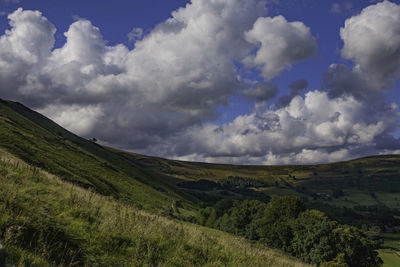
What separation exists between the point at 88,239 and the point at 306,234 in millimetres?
71956

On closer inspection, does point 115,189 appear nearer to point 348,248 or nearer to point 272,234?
point 272,234

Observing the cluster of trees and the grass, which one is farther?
the cluster of trees

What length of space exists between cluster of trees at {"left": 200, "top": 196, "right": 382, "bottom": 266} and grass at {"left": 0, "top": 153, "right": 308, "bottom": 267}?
45.6m

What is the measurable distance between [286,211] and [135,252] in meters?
86.9

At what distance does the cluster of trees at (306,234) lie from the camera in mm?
63250

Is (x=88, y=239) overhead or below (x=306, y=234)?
overhead

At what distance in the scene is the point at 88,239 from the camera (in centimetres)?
780

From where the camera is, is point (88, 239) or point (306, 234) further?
point (306, 234)

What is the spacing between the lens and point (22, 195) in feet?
29.7

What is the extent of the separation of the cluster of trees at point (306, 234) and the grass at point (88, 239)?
45.6m

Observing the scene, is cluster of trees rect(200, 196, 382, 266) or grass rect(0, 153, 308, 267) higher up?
grass rect(0, 153, 308, 267)

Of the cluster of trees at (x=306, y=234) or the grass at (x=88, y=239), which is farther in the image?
the cluster of trees at (x=306, y=234)

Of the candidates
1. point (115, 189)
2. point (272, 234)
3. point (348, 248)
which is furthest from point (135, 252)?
point (115, 189)

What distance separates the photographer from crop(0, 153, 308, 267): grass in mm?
6355
